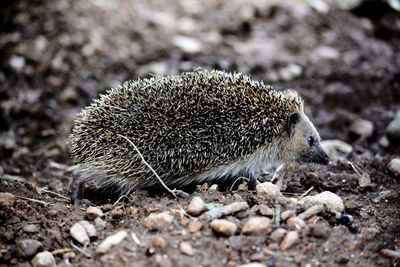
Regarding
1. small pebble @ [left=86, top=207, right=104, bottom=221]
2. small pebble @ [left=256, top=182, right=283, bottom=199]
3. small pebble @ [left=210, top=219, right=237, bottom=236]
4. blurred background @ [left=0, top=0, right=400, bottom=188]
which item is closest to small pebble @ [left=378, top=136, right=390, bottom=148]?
blurred background @ [left=0, top=0, right=400, bottom=188]

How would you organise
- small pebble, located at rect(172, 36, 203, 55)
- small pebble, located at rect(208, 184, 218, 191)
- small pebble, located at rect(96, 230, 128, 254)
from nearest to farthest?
small pebble, located at rect(96, 230, 128, 254)
small pebble, located at rect(208, 184, 218, 191)
small pebble, located at rect(172, 36, 203, 55)

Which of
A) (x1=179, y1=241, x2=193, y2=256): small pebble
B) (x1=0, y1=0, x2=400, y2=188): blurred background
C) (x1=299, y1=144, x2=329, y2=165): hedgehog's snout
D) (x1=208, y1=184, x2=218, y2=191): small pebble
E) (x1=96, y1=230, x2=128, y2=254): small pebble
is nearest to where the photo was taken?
(x1=179, y1=241, x2=193, y2=256): small pebble

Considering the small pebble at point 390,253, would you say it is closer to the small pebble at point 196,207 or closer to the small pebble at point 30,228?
the small pebble at point 196,207

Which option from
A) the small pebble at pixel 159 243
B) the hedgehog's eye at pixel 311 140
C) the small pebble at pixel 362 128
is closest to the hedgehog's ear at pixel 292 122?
the hedgehog's eye at pixel 311 140

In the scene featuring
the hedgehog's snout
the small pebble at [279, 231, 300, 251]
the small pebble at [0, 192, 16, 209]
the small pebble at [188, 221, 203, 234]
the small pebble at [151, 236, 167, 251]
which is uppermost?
the small pebble at [0, 192, 16, 209]

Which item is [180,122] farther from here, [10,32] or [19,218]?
[10,32]

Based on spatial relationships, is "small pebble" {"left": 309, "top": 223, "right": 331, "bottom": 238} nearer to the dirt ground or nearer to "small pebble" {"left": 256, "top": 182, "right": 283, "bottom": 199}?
the dirt ground

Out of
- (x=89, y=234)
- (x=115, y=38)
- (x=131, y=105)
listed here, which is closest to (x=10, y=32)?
(x=115, y=38)
